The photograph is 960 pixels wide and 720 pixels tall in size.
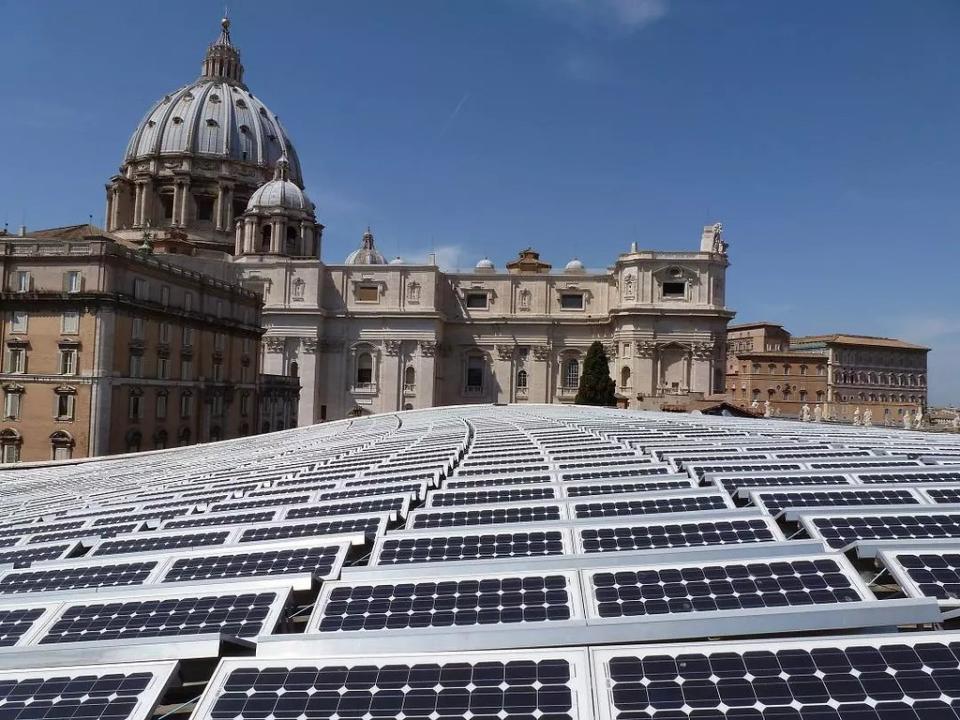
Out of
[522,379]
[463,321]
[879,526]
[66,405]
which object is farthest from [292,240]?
[879,526]

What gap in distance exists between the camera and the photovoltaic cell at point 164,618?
6801mm

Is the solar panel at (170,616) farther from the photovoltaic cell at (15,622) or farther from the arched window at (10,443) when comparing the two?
the arched window at (10,443)

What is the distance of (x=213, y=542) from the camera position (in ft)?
33.8

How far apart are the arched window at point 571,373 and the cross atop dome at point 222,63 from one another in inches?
2714

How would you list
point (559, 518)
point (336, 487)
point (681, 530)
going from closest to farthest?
1. point (681, 530)
2. point (559, 518)
3. point (336, 487)

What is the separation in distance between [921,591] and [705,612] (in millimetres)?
2169

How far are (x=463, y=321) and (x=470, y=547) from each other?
6740 cm

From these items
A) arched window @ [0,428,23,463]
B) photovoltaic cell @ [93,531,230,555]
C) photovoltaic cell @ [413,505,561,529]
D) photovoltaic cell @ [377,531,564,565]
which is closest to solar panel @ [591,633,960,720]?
photovoltaic cell @ [377,531,564,565]

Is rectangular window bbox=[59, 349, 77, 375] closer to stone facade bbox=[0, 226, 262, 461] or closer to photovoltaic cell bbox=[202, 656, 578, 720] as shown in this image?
stone facade bbox=[0, 226, 262, 461]

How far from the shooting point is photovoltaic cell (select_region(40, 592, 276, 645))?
680 cm

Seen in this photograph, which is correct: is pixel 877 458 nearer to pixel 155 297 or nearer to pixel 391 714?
pixel 391 714

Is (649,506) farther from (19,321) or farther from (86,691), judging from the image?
(19,321)

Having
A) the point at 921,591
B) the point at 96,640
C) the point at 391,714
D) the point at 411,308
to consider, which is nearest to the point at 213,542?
the point at 96,640

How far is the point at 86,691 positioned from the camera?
5.50m
